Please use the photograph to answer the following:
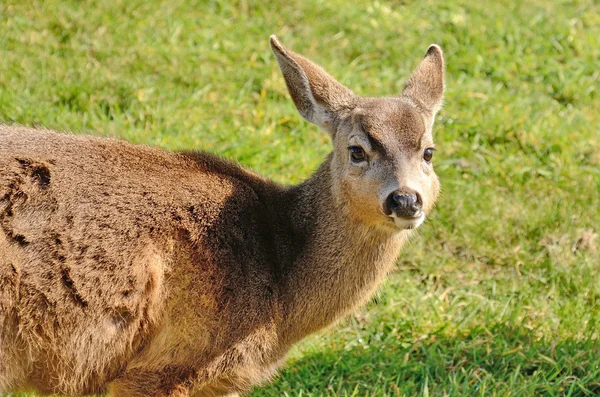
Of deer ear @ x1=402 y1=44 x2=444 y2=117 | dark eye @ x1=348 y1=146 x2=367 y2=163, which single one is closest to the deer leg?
dark eye @ x1=348 y1=146 x2=367 y2=163

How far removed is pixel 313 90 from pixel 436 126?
2.94 m

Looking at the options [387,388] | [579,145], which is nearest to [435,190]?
[387,388]

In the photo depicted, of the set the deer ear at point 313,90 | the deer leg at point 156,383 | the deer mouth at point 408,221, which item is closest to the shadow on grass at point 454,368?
the deer leg at point 156,383

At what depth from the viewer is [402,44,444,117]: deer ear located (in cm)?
661

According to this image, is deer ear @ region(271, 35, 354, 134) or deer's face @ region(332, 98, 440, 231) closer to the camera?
deer's face @ region(332, 98, 440, 231)

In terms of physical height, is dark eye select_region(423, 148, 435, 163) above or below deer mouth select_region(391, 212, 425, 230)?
above

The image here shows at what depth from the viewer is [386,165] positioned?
19.1 ft

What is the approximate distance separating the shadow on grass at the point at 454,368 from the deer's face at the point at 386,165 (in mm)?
1269

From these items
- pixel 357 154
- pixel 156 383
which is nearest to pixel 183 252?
pixel 156 383

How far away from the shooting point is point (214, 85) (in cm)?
909

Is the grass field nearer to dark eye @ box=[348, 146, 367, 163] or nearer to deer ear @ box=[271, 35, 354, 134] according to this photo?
dark eye @ box=[348, 146, 367, 163]

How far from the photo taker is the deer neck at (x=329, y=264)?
607cm

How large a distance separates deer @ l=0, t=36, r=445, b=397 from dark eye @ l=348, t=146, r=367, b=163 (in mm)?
11

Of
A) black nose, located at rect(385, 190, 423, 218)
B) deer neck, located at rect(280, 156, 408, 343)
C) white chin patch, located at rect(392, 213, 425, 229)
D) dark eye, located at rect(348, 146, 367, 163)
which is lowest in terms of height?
deer neck, located at rect(280, 156, 408, 343)
